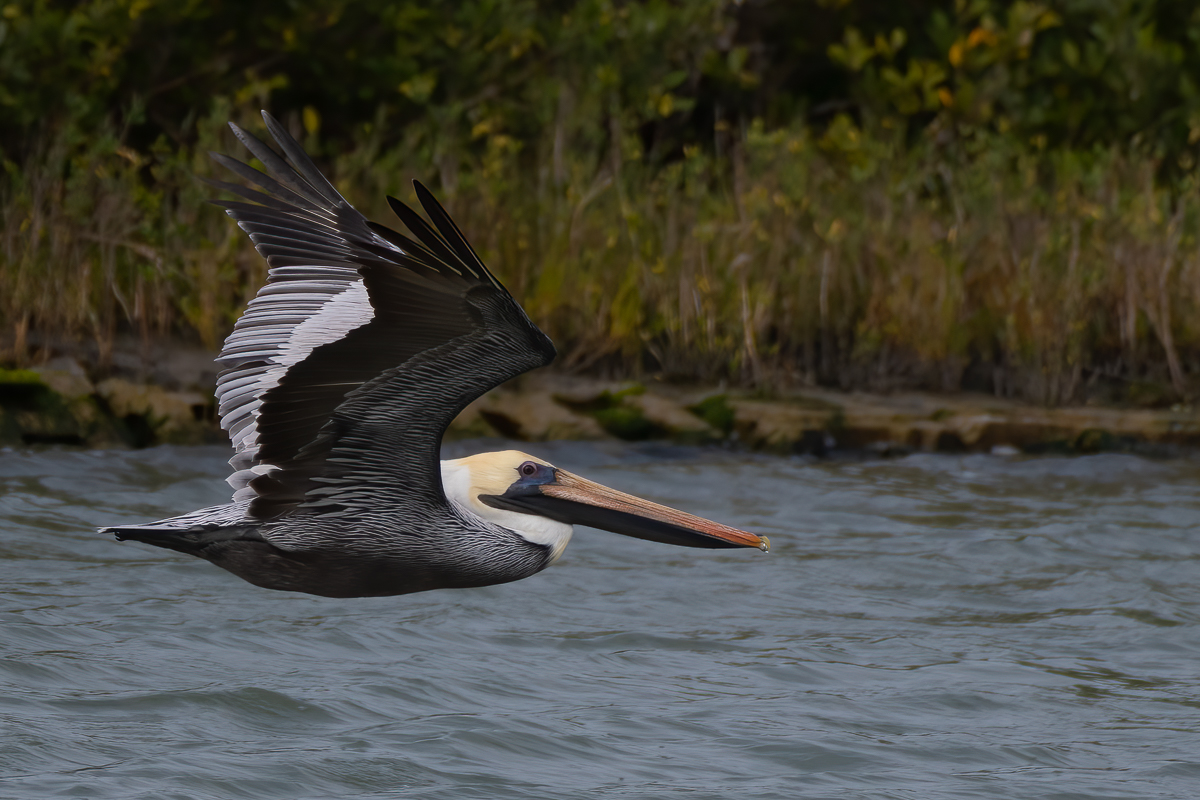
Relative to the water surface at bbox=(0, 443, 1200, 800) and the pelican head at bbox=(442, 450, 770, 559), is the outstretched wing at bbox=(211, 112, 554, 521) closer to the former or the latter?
the pelican head at bbox=(442, 450, 770, 559)

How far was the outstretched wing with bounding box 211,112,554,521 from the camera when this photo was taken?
3412mm

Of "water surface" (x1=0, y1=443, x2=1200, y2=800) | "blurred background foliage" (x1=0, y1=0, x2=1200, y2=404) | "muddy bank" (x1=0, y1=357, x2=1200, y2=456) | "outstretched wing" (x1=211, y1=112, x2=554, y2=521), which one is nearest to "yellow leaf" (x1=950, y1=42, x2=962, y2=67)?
"blurred background foliage" (x1=0, y1=0, x2=1200, y2=404)

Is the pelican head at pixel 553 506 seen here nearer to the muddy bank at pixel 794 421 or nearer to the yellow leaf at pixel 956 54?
the muddy bank at pixel 794 421

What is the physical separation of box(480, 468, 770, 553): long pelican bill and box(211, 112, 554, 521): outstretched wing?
0.89 ft

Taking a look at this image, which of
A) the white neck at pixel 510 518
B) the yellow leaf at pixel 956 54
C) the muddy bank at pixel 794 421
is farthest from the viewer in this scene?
the yellow leaf at pixel 956 54

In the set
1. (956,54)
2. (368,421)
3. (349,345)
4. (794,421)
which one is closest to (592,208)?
(794,421)

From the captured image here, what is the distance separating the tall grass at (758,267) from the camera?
8664mm

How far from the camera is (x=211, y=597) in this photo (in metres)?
5.96

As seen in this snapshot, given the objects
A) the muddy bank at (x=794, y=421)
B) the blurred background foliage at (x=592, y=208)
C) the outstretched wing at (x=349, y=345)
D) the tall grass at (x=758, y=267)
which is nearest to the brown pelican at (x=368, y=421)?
the outstretched wing at (x=349, y=345)

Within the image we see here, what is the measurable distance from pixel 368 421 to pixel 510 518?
0.51 metres

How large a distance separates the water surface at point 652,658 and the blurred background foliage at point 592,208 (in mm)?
1317

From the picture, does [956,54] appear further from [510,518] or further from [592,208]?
[510,518]

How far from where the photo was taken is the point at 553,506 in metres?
3.97

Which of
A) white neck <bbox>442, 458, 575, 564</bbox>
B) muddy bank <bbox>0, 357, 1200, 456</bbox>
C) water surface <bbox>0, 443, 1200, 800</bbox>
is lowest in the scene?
water surface <bbox>0, 443, 1200, 800</bbox>
